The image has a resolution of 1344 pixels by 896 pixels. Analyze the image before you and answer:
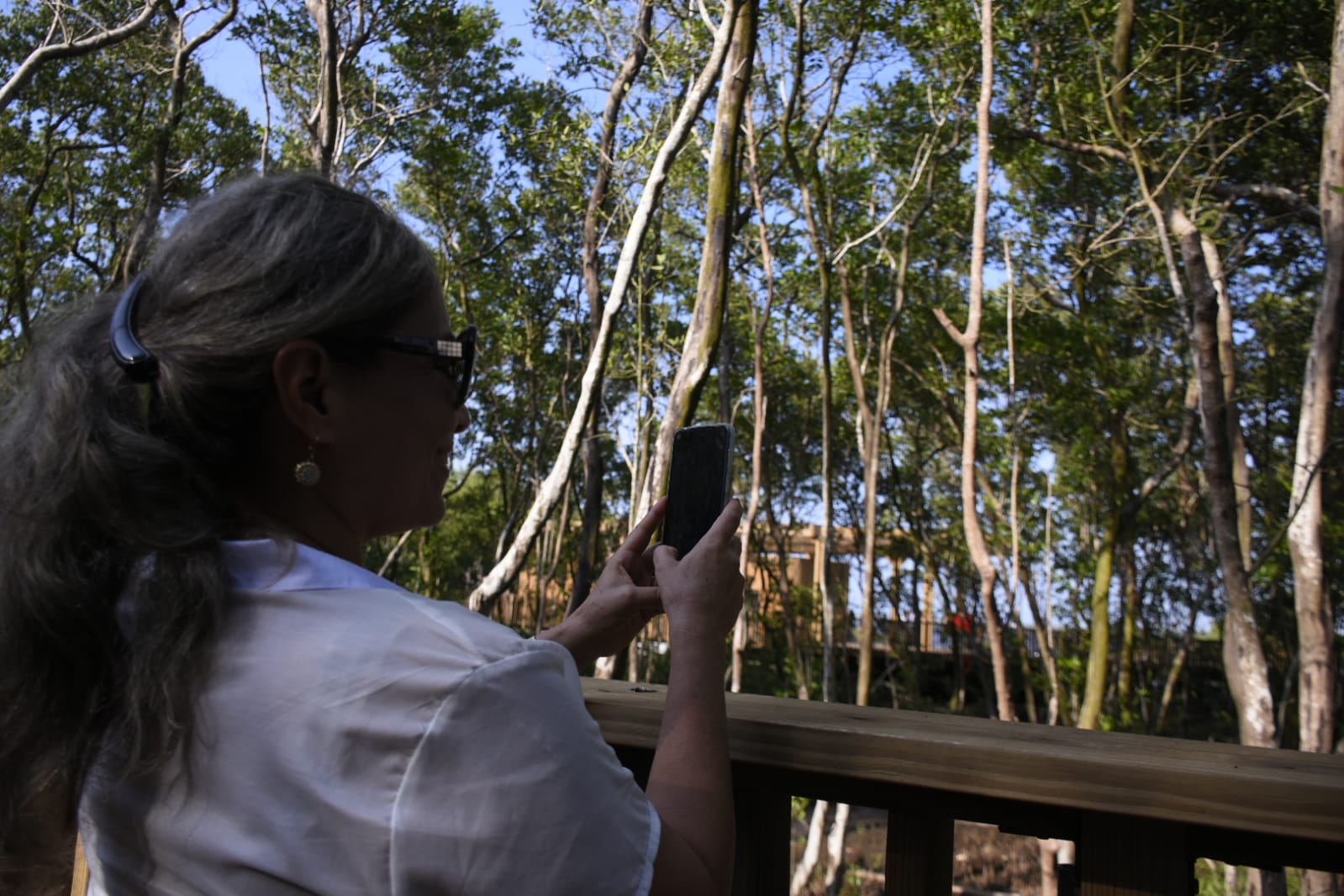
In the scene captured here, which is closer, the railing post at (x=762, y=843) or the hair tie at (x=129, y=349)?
the hair tie at (x=129, y=349)

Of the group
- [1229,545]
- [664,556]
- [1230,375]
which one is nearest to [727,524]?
[664,556]

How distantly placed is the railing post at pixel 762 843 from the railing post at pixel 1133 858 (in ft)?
1.09

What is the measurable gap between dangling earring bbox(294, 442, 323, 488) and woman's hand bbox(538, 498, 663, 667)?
1.28 feet

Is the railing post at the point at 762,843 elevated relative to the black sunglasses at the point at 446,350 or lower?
lower

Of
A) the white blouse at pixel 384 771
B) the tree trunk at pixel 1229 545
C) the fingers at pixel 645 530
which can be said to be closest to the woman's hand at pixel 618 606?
the fingers at pixel 645 530

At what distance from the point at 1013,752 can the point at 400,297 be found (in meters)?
0.71

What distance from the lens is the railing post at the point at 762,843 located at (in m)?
1.20

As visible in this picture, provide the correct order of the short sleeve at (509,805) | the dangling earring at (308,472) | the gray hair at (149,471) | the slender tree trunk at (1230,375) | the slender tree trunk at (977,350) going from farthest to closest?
the slender tree trunk at (1230,375) < the slender tree trunk at (977,350) < the dangling earring at (308,472) < the gray hair at (149,471) < the short sleeve at (509,805)

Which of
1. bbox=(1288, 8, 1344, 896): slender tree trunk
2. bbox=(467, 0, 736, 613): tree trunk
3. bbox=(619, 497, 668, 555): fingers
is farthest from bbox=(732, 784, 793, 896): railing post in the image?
bbox=(1288, 8, 1344, 896): slender tree trunk

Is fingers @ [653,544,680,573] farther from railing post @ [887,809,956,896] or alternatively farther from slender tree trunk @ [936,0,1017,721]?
slender tree trunk @ [936,0,1017,721]

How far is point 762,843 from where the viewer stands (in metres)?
1.21

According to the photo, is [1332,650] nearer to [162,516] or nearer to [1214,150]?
[1214,150]

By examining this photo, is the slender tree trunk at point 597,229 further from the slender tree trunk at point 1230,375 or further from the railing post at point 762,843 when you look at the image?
the railing post at point 762,843

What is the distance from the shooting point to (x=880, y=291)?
41.8 ft
